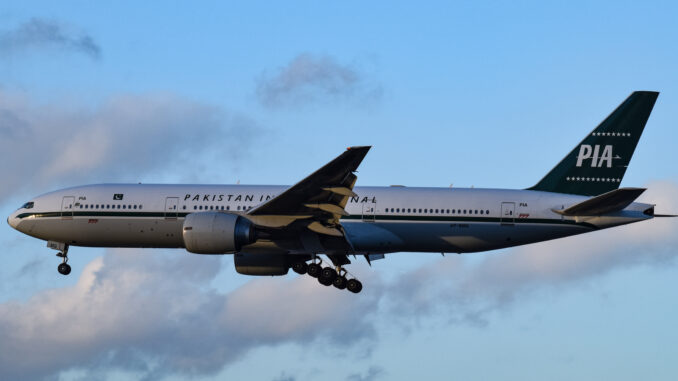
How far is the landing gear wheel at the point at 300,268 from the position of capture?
48.7 m

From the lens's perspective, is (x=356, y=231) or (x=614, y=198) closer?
(x=614, y=198)

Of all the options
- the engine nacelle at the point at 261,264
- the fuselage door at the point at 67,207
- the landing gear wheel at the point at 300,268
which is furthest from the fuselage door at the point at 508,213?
the fuselage door at the point at 67,207

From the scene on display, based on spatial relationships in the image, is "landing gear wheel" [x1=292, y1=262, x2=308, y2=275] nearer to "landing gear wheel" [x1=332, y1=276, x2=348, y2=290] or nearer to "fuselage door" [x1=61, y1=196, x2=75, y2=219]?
"landing gear wheel" [x1=332, y1=276, x2=348, y2=290]

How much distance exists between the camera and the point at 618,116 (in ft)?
158

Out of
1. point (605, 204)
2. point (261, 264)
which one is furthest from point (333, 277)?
point (605, 204)

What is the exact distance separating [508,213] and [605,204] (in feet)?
13.8

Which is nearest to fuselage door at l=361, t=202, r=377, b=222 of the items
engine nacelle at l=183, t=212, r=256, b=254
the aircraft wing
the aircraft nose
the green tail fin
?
the aircraft wing

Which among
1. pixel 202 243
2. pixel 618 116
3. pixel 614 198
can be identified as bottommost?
pixel 202 243

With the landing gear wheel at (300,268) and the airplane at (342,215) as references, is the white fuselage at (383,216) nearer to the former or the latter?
the airplane at (342,215)

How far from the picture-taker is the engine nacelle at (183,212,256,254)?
4231 cm

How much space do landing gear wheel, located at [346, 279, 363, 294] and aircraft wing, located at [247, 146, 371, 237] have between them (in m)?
3.80

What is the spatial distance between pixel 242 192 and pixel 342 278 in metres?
6.06

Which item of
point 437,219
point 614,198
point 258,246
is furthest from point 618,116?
point 258,246

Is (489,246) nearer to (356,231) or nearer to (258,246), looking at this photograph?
(356,231)
